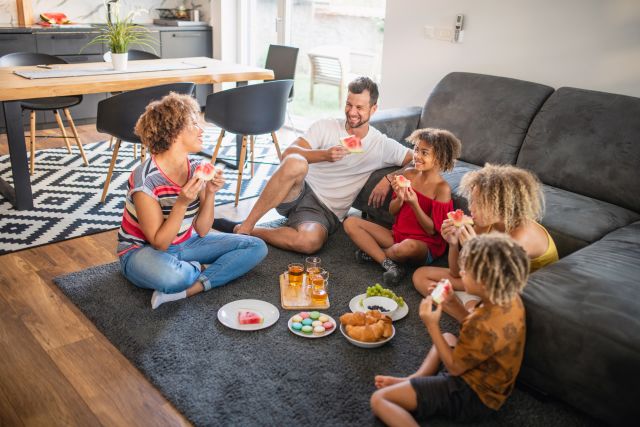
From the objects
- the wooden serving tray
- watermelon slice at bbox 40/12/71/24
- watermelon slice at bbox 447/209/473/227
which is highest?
watermelon slice at bbox 40/12/71/24

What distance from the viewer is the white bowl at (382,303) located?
8.82ft

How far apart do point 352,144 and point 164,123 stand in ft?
3.36

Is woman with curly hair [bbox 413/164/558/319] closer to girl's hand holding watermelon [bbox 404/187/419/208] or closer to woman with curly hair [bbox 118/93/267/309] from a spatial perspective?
girl's hand holding watermelon [bbox 404/187/419/208]

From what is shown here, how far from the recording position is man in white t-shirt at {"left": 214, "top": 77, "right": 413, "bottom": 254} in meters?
3.27

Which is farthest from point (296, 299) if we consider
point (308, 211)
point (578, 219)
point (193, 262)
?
point (578, 219)

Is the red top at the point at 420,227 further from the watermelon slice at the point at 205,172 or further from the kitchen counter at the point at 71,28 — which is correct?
the kitchen counter at the point at 71,28

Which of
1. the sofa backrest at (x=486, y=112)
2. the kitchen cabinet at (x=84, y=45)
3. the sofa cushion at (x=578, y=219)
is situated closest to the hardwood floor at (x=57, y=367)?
the sofa cushion at (x=578, y=219)

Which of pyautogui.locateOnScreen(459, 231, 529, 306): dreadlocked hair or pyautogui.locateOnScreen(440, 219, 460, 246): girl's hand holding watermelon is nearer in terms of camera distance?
pyautogui.locateOnScreen(459, 231, 529, 306): dreadlocked hair

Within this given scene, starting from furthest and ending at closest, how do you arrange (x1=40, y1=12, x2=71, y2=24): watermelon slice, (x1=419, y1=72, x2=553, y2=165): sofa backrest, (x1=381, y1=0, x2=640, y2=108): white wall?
(x1=40, y1=12, x2=71, y2=24): watermelon slice → (x1=419, y1=72, x2=553, y2=165): sofa backrest → (x1=381, y1=0, x2=640, y2=108): white wall

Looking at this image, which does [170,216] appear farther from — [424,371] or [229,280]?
[424,371]

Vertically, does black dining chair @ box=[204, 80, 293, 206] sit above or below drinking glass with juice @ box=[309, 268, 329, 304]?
above

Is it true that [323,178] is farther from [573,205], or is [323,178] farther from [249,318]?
[573,205]

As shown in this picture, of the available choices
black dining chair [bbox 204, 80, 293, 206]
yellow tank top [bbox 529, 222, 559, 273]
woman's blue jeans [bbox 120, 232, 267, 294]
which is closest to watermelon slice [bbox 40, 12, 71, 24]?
black dining chair [bbox 204, 80, 293, 206]

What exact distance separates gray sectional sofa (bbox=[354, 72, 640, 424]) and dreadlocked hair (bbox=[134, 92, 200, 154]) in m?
1.26
